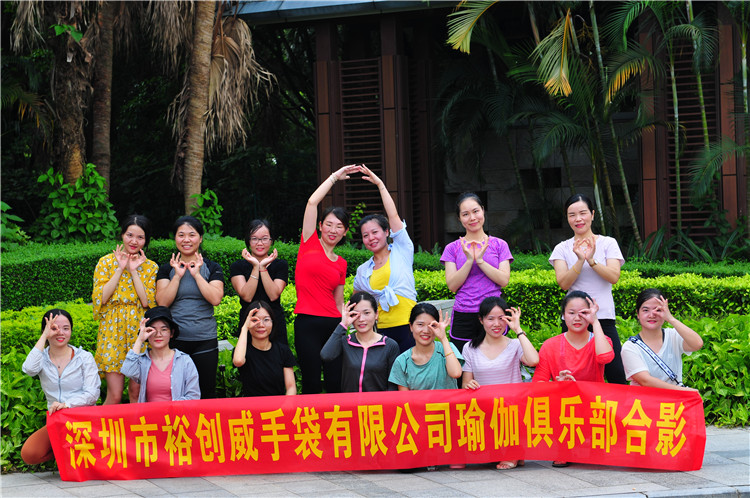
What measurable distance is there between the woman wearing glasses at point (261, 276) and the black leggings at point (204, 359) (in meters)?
0.28

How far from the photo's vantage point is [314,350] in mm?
6258

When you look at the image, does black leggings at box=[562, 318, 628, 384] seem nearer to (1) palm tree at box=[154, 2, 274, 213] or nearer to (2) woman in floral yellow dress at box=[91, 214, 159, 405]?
(2) woman in floral yellow dress at box=[91, 214, 159, 405]

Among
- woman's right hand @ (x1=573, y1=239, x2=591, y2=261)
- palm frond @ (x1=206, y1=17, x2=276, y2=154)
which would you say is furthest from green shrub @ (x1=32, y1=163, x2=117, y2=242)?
woman's right hand @ (x1=573, y1=239, x2=591, y2=261)

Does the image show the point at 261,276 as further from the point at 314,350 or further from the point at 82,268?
the point at 82,268

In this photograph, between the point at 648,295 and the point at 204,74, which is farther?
the point at 204,74

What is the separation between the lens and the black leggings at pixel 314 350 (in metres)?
6.24

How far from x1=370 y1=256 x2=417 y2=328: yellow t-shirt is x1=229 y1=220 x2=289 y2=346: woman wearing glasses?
0.71 m

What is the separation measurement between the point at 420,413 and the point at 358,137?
8.72 m

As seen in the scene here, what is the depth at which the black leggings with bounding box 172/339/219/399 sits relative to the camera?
6.20 metres

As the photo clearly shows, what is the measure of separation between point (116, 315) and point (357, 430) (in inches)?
79.3

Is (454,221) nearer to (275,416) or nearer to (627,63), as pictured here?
(627,63)

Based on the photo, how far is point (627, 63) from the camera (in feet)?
37.4

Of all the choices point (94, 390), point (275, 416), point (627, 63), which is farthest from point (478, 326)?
point (627, 63)

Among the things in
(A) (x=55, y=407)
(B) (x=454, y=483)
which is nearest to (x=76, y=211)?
(A) (x=55, y=407)
